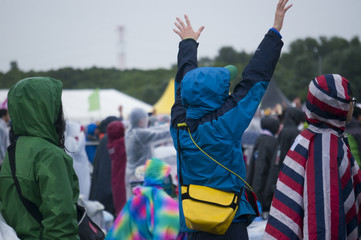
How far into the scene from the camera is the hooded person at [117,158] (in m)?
7.40

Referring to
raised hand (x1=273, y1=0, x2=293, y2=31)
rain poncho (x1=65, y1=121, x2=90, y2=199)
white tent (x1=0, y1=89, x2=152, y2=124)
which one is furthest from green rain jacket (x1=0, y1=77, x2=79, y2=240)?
white tent (x1=0, y1=89, x2=152, y2=124)

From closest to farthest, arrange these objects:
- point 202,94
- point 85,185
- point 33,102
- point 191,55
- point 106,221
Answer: point 202,94
point 33,102
point 191,55
point 106,221
point 85,185

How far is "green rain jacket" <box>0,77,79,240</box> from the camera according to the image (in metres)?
2.57

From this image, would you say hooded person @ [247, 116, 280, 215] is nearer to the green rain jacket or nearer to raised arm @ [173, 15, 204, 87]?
raised arm @ [173, 15, 204, 87]

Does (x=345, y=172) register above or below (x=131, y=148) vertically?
above

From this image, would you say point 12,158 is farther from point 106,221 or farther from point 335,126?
point 106,221

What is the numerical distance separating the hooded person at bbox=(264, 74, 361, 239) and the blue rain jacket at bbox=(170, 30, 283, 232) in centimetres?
24

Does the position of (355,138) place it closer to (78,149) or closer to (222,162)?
(222,162)

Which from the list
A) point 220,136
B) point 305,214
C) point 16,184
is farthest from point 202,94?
point 16,184

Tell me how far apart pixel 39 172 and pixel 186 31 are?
1330mm

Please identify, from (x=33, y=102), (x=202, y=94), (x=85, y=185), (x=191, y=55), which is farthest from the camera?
(x=85, y=185)

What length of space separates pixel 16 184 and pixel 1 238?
1.03 ft

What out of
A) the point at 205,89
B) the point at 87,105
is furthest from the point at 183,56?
the point at 87,105

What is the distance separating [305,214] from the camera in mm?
2490
